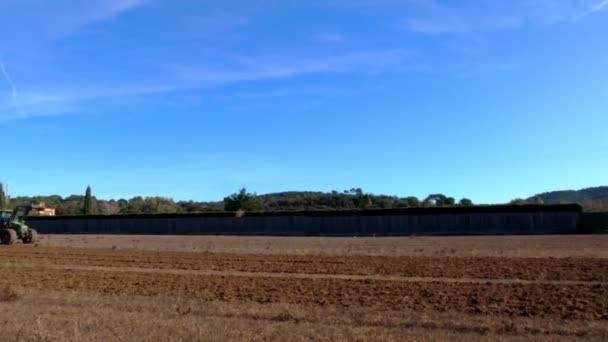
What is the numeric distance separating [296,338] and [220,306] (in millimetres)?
5183

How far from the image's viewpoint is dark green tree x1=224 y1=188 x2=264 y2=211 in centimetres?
11644

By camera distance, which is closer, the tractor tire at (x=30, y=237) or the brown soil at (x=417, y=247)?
the brown soil at (x=417, y=247)

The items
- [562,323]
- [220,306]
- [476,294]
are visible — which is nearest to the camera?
[562,323]

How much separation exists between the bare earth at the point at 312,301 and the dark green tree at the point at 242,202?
86.5 metres

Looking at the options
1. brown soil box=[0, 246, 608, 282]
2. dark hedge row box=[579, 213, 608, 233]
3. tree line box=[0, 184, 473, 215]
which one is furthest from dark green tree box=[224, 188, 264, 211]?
brown soil box=[0, 246, 608, 282]

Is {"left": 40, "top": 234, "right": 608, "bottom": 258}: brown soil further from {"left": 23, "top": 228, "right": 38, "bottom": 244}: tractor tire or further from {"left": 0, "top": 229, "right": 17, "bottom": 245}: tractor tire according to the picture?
{"left": 0, "top": 229, "right": 17, "bottom": 245}: tractor tire

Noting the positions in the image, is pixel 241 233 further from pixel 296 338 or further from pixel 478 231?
pixel 296 338

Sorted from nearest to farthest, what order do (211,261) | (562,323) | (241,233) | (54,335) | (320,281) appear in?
1. (54,335)
2. (562,323)
3. (320,281)
4. (211,261)
5. (241,233)

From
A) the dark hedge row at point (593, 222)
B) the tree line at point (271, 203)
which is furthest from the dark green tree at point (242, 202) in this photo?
the dark hedge row at point (593, 222)

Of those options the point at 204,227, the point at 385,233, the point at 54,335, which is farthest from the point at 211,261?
the point at 204,227

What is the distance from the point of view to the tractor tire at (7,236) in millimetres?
46594

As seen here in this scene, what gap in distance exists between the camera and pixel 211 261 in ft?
106

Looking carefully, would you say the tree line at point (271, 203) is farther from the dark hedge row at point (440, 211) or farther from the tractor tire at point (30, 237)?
the tractor tire at point (30, 237)

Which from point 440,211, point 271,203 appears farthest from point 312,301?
point 271,203
